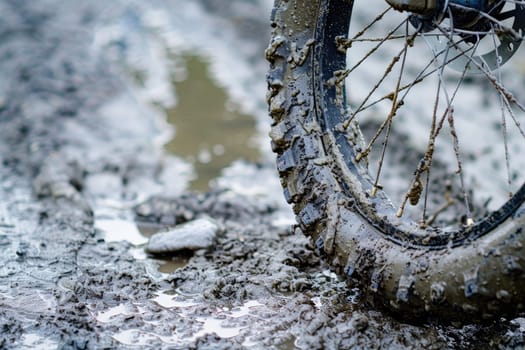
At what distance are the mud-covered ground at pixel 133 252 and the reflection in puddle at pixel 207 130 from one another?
0.14 meters

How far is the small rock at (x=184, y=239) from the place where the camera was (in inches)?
135

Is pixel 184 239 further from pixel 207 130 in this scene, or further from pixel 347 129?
pixel 207 130

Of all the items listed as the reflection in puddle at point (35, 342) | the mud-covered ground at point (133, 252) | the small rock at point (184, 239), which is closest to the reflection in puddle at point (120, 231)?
the mud-covered ground at point (133, 252)

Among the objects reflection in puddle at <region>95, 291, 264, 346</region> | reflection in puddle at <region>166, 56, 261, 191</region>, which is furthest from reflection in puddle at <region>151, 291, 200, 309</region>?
reflection in puddle at <region>166, 56, 261, 191</region>

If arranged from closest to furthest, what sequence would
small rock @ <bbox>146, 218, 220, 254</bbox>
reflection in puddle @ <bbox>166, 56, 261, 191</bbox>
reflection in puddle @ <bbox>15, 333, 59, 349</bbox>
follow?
reflection in puddle @ <bbox>15, 333, 59, 349</bbox>, small rock @ <bbox>146, 218, 220, 254</bbox>, reflection in puddle @ <bbox>166, 56, 261, 191</bbox>

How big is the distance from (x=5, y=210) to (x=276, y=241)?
1.61 metres

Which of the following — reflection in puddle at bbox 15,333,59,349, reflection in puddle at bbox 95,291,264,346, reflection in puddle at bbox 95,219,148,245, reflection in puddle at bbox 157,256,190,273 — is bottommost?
reflection in puddle at bbox 15,333,59,349

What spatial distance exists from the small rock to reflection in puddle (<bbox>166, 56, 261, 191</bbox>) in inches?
41.3

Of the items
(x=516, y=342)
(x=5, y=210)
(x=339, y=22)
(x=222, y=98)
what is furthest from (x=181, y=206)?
(x=222, y=98)

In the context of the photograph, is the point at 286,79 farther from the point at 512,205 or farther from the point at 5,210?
the point at 5,210

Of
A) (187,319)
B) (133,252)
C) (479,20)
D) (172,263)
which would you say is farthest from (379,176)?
(133,252)

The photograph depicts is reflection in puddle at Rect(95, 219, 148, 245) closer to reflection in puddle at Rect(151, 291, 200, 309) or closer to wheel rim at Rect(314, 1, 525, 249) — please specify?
reflection in puddle at Rect(151, 291, 200, 309)

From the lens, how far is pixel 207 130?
5.78 metres

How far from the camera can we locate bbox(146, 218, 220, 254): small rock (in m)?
3.44
